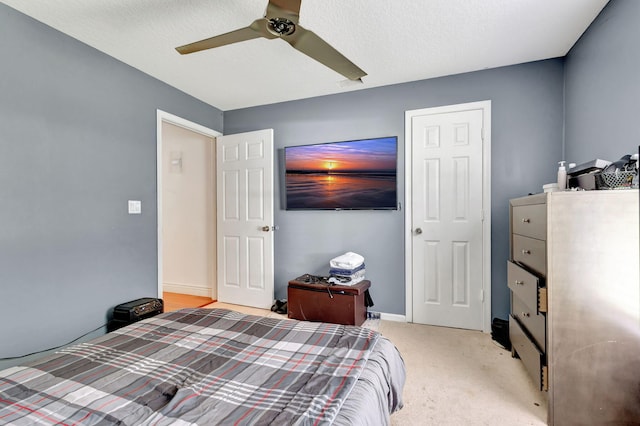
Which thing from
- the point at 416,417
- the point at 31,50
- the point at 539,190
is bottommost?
the point at 416,417

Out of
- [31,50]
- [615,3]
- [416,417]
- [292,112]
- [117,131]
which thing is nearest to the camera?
[416,417]

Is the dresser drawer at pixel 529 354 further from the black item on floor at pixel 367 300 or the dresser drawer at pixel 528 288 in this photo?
the black item on floor at pixel 367 300

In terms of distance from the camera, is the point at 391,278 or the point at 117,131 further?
the point at 391,278

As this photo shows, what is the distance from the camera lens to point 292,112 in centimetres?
354

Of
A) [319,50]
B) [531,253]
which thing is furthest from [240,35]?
[531,253]

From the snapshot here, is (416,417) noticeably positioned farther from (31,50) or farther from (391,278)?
(31,50)

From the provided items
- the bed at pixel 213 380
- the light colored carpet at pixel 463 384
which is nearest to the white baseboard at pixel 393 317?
the light colored carpet at pixel 463 384

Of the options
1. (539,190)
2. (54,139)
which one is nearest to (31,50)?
(54,139)

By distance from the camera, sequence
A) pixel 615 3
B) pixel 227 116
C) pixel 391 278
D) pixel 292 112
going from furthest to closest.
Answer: pixel 227 116
pixel 292 112
pixel 391 278
pixel 615 3

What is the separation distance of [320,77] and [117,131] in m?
1.96

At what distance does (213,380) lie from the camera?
112cm

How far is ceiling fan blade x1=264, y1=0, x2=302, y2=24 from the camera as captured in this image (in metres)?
1.36

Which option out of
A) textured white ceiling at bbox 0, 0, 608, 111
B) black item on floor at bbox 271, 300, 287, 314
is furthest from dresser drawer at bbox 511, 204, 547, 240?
black item on floor at bbox 271, 300, 287, 314

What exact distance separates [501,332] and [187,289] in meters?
3.86
